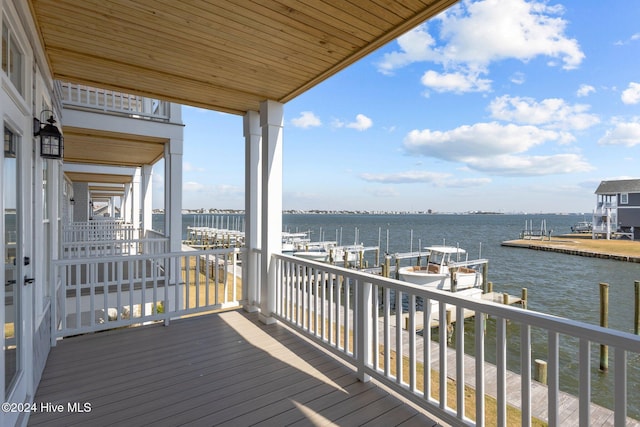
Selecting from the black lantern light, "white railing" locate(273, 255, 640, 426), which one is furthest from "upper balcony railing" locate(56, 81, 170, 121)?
"white railing" locate(273, 255, 640, 426)

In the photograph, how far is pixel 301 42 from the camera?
2422mm

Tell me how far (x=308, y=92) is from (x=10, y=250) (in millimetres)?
2762

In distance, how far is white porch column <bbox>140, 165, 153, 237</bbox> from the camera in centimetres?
830

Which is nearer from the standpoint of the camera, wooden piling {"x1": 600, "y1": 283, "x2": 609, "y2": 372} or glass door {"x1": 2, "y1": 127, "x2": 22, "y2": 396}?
glass door {"x1": 2, "y1": 127, "x2": 22, "y2": 396}

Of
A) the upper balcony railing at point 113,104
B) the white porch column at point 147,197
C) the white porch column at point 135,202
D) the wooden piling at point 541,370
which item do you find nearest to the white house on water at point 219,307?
the wooden piling at point 541,370

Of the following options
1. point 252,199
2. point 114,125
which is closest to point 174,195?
point 114,125

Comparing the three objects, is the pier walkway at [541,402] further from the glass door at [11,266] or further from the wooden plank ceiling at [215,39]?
the glass door at [11,266]

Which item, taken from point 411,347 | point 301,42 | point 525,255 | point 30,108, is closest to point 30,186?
point 30,108

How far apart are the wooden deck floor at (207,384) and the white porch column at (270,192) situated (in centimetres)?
48

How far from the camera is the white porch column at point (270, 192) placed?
146 inches

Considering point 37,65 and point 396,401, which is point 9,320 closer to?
point 37,65

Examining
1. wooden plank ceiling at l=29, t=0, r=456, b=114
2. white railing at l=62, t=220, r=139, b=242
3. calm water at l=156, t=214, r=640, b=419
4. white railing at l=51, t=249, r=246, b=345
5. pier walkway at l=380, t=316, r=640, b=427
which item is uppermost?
wooden plank ceiling at l=29, t=0, r=456, b=114

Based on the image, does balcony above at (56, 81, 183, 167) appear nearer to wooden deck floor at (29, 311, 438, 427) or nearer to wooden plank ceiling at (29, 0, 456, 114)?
wooden plank ceiling at (29, 0, 456, 114)

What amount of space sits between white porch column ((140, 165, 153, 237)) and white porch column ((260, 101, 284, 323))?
561cm
